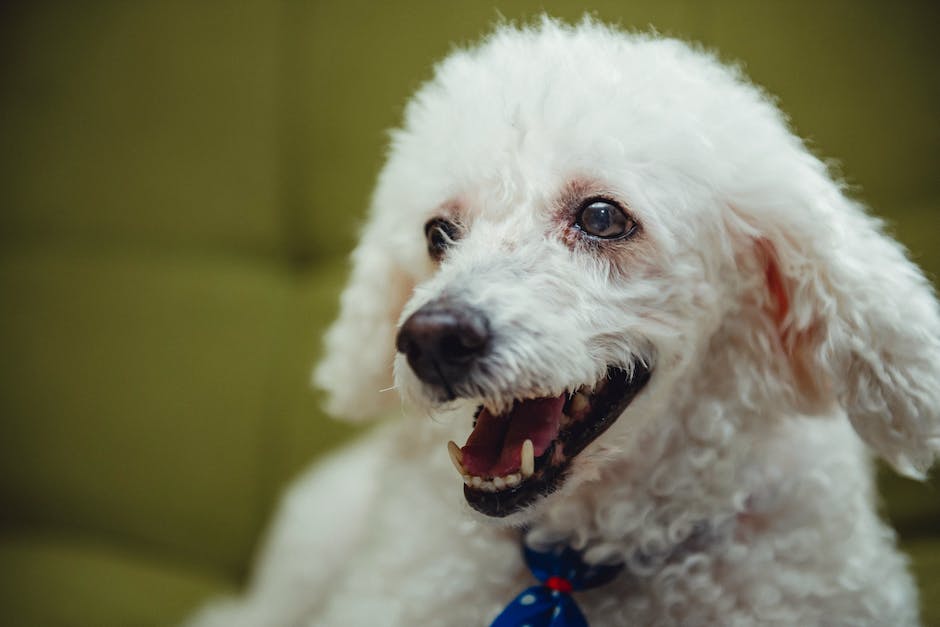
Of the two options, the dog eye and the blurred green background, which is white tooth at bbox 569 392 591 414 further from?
the blurred green background

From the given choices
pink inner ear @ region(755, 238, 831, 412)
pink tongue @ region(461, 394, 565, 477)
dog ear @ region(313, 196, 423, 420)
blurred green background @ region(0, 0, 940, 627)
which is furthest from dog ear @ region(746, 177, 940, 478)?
blurred green background @ region(0, 0, 940, 627)

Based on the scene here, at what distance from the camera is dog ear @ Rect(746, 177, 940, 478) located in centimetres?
69

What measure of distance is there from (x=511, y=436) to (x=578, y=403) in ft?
0.23

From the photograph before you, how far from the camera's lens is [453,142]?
77 cm

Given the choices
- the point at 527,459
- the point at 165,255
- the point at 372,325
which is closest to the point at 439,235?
the point at 372,325

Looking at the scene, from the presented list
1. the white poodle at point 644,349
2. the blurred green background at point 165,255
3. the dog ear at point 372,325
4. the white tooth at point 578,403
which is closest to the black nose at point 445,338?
the white poodle at point 644,349

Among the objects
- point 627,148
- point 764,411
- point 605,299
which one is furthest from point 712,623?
point 627,148

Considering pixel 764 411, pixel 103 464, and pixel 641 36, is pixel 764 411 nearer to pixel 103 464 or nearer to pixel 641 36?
pixel 641 36

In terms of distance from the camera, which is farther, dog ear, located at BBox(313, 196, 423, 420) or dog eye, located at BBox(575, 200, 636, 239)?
dog ear, located at BBox(313, 196, 423, 420)

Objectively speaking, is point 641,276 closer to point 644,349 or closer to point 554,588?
point 644,349

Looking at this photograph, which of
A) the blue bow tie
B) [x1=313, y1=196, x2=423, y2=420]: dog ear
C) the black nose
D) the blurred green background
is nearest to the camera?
the black nose

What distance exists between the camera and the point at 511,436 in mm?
685

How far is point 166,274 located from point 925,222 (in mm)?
1265

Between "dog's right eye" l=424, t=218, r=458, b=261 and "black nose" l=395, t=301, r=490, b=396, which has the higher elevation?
"dog's right eye" l=424, t=218, r=458, b=261
